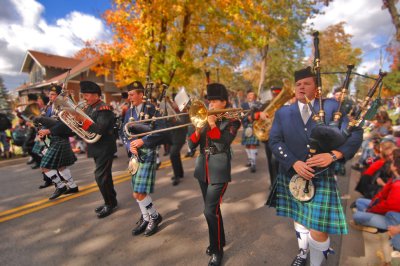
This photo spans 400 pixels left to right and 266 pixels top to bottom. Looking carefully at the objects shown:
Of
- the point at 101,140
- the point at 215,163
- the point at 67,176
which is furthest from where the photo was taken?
the point at 67,176

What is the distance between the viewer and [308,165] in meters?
2.29

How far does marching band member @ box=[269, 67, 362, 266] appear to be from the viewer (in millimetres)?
2297

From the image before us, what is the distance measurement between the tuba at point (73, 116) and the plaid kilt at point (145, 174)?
33.0 inches

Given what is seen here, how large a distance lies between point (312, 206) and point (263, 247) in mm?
1100

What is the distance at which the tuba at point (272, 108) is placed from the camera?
15.4 ft

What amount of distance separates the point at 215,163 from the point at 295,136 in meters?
0.92

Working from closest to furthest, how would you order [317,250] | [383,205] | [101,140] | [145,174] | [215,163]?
1. [317,250]
2. [215,163]
3. [383,205]
4. [145,174]
5. [101,140]

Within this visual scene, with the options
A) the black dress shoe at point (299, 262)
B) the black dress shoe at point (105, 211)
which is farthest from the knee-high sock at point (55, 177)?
the black dress shoe at point (299, 262)

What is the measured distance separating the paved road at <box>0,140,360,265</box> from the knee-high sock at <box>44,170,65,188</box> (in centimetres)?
34

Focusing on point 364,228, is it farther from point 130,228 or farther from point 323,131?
point 130,228

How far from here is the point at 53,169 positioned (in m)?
4.96

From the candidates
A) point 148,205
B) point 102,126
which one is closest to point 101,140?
point 102,126

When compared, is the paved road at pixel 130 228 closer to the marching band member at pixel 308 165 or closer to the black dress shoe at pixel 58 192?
the black dress shoe at pixel 58 192

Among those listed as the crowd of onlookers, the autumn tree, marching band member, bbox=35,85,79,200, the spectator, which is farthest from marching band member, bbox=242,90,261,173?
the autumn tree
